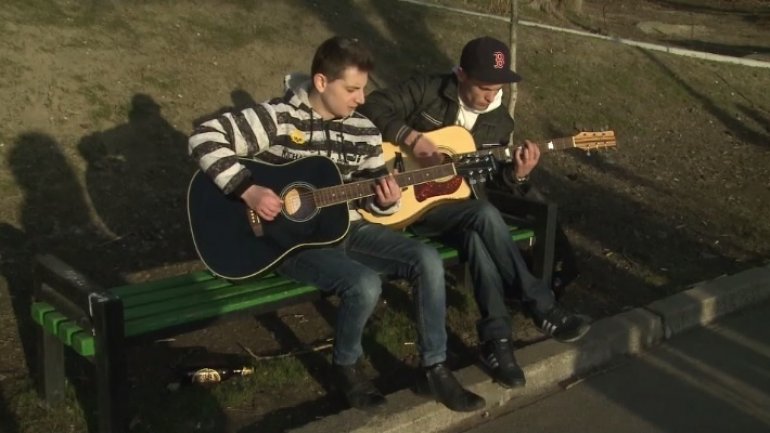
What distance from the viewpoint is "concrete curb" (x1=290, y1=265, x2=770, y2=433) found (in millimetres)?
3789

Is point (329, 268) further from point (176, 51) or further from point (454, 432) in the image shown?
point (176, 51)

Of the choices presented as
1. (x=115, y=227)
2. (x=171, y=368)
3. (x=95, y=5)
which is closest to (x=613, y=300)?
(x=171, y=368)

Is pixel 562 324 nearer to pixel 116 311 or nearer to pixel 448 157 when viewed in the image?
pixel 448 157

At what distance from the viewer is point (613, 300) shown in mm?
5348

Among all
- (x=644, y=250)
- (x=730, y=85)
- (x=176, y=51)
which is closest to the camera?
(x=644, y=250)

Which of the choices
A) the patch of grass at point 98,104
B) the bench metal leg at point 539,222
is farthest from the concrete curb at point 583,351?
the patch of grass at point 98,104

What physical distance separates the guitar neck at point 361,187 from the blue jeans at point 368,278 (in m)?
0.20

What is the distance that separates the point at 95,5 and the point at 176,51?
90 centimetres

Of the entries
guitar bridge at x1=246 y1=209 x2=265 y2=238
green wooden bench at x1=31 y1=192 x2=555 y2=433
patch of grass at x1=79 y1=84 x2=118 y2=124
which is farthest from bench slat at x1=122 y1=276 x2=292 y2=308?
patch of grass at x1=79 y1=84 x2=118 y2=124

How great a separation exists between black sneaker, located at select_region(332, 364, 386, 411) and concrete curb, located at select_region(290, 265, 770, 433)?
42 mm

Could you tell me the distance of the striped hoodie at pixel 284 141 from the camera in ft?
12.6

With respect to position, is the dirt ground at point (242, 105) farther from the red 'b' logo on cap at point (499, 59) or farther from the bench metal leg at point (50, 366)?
the red 'b' logo on cap at point (499, 59)

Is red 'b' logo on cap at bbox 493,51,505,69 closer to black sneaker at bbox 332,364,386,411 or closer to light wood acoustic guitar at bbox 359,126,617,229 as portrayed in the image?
light wood acoustic guitar at bbox 359,126,617,229

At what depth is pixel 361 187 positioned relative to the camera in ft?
13.8
